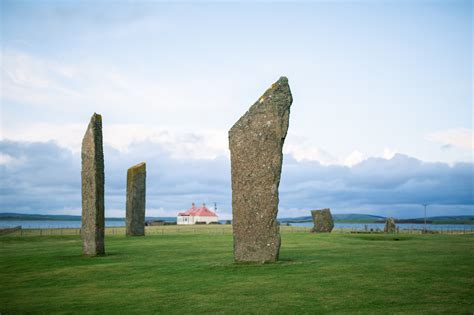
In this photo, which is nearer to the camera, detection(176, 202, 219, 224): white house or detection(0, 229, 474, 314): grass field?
detection(0, 229, 474, 314): grass field

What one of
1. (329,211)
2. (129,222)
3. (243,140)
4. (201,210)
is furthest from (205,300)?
(201,210)

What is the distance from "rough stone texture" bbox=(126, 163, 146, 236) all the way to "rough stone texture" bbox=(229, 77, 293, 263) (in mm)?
20209

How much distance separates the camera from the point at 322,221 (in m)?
39.1

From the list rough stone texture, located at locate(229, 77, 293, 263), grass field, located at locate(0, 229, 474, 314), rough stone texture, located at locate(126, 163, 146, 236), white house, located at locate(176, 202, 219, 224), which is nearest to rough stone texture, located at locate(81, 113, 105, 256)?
grass field, located at locate(0, 229, 474, 314)

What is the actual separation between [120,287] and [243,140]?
228 inches

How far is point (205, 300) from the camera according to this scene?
11461mm

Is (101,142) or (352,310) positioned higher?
(101,142)

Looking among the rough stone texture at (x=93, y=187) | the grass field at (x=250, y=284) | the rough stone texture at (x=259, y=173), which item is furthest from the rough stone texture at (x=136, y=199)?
the rough stone texture at (x=259, y=173)

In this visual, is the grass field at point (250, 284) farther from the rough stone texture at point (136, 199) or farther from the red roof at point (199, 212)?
the red roof at point (199, 212)

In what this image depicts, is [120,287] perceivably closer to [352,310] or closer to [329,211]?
[352,310]

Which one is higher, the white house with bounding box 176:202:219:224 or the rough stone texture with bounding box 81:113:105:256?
the rough stone texture with bounding box 81:113:105:256

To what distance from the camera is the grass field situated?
10.6m

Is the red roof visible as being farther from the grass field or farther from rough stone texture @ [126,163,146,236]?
the grass field

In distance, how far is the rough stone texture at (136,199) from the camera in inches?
1405
